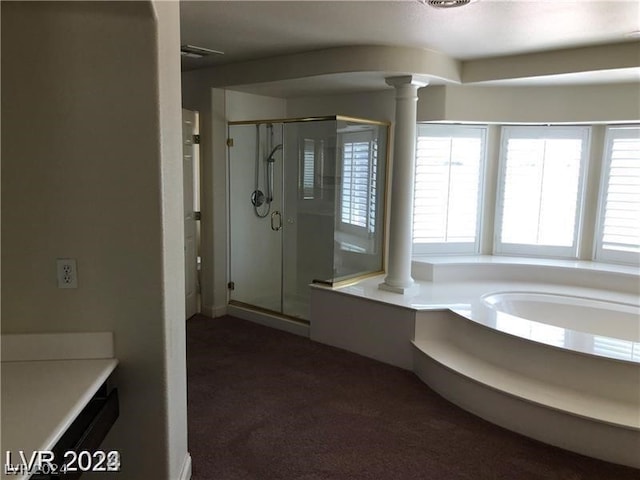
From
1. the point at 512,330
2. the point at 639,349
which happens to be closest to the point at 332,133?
the point at 512,330

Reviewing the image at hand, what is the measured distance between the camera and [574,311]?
4.08 meters

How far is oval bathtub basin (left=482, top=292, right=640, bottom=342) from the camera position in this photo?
3900 millimetres

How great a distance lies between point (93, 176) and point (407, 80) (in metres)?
2.67

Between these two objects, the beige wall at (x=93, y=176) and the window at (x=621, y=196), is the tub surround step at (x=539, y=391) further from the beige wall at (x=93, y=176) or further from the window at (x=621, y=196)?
the window at (x=621, y=196)

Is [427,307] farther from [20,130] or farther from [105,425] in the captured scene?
[20,130]

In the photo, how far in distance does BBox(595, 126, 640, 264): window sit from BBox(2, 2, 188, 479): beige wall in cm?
413

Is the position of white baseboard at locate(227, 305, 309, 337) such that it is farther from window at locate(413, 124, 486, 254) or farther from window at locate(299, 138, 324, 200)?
window at locate(413, 124, 486, 254)

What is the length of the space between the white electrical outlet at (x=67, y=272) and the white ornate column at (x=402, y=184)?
265 cm

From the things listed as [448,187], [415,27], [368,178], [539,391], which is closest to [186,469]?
[539,391]

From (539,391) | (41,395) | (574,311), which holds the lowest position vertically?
(539,391)

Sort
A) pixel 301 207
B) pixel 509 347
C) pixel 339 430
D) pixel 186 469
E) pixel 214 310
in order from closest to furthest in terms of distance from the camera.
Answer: pixel 186 469
pixel 339 430
pixel 509 347
pixel 301 207
pixel 214 310

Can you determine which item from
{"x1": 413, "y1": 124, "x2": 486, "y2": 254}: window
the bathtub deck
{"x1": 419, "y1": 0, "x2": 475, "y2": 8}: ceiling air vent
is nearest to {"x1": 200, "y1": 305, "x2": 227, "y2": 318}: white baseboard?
the bathtub deck

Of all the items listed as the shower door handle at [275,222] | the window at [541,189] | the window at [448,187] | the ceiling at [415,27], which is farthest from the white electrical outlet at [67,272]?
the window at [541,189]

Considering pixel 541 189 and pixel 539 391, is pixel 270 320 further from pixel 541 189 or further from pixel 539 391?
pixel 541 189
